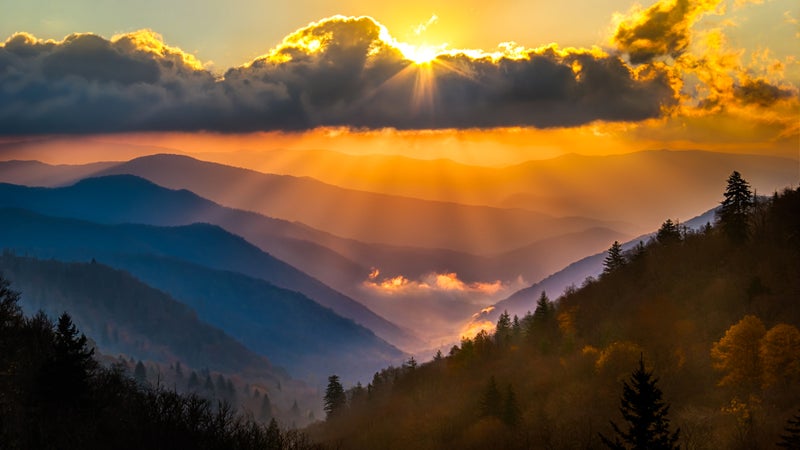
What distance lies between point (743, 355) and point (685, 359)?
1995 centimetres

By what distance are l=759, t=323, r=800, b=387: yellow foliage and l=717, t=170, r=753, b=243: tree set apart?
104 feet

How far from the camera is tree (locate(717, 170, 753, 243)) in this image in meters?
154

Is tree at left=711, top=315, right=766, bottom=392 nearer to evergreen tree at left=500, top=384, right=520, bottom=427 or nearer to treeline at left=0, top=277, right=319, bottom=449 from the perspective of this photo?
evergreen tree at left=500, top=384, right=520, bottom=427

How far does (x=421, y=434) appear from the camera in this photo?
18412 cm

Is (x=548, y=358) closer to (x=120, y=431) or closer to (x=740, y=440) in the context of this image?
(x=740, y=440)

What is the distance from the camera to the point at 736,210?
166m

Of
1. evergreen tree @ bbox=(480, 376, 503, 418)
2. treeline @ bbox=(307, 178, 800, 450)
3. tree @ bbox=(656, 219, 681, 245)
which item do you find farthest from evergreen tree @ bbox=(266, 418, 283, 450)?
tree @ bbox=(656, 219, 681, 245)

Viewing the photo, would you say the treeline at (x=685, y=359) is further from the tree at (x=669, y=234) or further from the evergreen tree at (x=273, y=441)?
the evergreen tree at (x=273, y=441)

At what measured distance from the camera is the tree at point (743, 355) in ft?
452

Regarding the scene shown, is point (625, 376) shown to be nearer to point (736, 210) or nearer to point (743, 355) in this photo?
point (743, 355)

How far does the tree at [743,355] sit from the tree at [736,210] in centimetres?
2801

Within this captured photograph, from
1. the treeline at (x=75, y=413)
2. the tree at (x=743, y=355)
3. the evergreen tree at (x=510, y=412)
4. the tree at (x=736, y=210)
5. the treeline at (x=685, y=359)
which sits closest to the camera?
the treeline at (x=75, y=413)

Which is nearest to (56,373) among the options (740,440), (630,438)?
(630,438)

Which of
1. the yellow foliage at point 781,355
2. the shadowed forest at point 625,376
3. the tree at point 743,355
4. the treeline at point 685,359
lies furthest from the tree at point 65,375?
the yellow foliage at point 781,355
